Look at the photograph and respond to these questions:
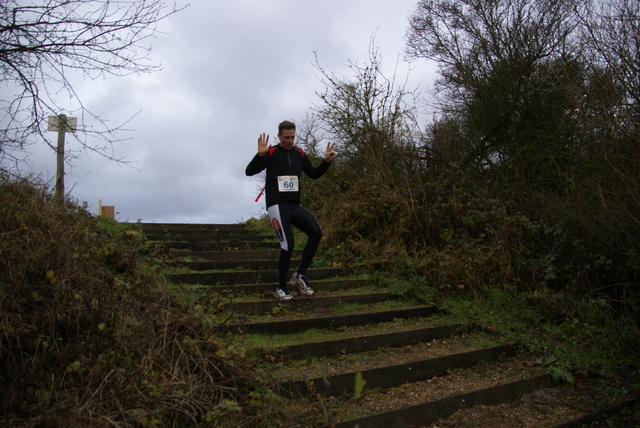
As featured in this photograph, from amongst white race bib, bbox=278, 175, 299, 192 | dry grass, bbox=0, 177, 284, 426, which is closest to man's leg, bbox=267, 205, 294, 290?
white race bib, bbox=278, 175, 299, 192

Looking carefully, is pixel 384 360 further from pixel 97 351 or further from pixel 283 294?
pixel 97 351

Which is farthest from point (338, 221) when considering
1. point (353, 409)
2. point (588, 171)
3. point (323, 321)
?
point (353, 409)

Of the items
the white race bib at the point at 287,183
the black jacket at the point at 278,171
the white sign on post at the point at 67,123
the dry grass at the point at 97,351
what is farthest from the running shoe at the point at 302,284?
the white sign on post at the point at 67,123

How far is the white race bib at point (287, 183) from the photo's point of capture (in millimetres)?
5922

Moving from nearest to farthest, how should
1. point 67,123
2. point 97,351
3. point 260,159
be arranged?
point 97,351 < point 67,123 < point 260,159

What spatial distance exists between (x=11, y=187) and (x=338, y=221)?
507 cm

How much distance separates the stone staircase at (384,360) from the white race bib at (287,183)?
1317 mm

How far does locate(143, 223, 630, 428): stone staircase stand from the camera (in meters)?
4.14

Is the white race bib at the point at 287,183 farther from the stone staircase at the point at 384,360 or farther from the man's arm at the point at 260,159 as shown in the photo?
the stone staircase at the point at 384,360

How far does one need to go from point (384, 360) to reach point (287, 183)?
230 centimetres

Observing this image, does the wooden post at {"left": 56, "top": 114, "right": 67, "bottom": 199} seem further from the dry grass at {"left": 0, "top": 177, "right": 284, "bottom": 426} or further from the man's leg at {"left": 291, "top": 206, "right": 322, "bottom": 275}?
the man's leg at {"left": 291, "top": 206, "right": 322, "bottom": 275}

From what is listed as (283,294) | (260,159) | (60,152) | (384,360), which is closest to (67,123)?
(60,152)

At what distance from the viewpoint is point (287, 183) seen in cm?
593

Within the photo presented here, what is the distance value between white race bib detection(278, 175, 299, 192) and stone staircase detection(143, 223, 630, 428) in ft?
4.32
